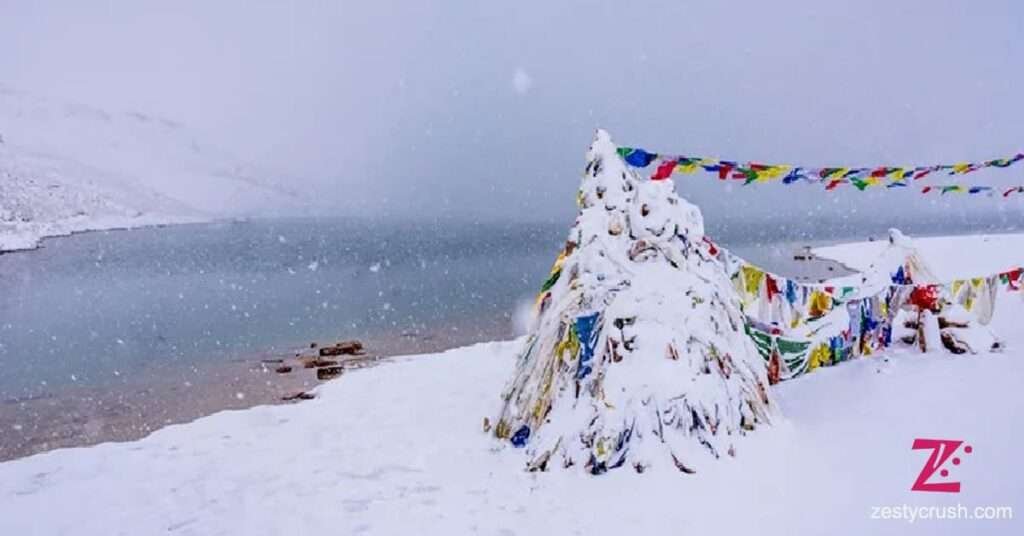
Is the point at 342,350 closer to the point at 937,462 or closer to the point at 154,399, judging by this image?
the point at 154,399

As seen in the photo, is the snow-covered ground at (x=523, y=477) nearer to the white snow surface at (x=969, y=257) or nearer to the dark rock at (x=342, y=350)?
the dark rock at (x=342, y=350)

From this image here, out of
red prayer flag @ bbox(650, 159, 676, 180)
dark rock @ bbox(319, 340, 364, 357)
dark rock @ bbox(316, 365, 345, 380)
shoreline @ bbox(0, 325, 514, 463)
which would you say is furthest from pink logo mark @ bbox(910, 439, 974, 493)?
dark rock @ bbox(319, 340, 364, 357)

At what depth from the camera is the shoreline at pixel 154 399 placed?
43.5 ft

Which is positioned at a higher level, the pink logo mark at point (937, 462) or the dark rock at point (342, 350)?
the pink logo mark at point (937, 462)

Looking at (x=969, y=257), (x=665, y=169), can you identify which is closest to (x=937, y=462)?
(x=665, y=169)

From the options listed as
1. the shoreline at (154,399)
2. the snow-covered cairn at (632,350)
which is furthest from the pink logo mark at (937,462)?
the shoreline at (154,399)

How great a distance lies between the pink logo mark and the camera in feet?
17.6

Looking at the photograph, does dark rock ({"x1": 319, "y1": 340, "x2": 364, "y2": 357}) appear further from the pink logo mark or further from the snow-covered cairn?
the pink logo mark

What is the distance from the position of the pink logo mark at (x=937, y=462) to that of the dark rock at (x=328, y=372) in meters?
14.5

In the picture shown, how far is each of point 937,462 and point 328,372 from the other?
1524 cm

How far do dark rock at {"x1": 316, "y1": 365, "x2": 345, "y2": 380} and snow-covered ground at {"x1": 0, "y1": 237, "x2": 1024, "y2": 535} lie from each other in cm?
755

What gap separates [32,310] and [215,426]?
35.3 meters

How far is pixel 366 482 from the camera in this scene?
265 inches

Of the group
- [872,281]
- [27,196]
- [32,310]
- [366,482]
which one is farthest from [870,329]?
[27,196]
